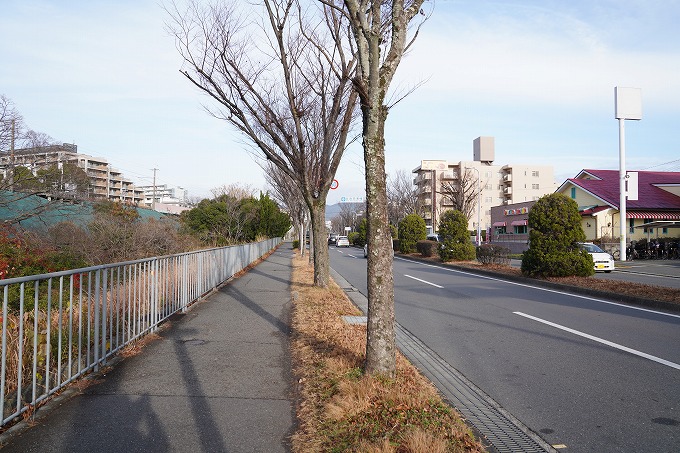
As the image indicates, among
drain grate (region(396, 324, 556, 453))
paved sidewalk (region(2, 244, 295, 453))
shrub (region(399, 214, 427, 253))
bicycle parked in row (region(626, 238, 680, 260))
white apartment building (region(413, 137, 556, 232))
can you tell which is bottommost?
drain grate (region(396, 324, 556, 453))

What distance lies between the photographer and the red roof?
37.1 metres

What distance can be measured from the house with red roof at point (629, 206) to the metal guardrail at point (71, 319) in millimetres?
34681

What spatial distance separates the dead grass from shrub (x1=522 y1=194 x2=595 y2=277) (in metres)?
11.6

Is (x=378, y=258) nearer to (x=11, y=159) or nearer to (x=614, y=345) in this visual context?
(x=614, y=345)

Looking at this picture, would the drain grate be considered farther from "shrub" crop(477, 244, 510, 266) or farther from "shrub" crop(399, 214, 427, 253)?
"shrub" crop(399, 214, 427, 253)

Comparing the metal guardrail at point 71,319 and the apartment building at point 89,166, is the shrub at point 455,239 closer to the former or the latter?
the apartment building at point 89,166

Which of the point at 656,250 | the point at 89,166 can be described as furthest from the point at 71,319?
the point at 89,166

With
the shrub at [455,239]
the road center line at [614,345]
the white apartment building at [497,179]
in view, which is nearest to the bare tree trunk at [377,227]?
the road center line at [614,345]

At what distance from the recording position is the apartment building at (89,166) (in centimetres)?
1191

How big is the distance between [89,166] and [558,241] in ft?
256

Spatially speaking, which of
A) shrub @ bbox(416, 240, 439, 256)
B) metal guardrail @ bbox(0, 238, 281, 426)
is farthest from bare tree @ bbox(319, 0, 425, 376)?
shrub @ bbox(416, 240, 439, 256)

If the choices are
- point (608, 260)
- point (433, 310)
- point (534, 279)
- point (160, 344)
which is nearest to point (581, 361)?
point (433, 310)

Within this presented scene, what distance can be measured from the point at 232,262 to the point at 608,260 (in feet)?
50.6

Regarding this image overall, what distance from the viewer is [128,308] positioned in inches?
249
